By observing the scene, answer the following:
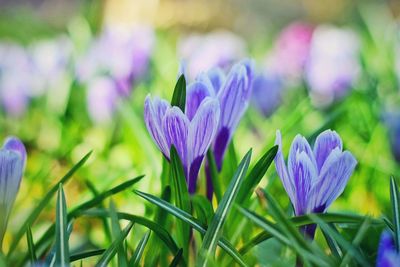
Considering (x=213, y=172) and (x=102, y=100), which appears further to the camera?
(x=102, y=100)

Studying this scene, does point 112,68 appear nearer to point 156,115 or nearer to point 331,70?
point 331,70

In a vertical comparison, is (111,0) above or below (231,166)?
above

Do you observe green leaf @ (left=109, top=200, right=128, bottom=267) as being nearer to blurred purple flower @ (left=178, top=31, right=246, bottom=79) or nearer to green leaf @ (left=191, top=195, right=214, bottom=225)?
green leaf @ (left=191, top=195, right=214, bottom=225)

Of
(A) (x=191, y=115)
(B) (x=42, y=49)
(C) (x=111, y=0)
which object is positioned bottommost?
(A) (x=191, y=115)

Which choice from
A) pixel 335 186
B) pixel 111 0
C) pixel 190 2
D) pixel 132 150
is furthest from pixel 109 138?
pixel 190 2

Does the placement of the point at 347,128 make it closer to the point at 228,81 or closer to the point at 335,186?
the point at 228,81

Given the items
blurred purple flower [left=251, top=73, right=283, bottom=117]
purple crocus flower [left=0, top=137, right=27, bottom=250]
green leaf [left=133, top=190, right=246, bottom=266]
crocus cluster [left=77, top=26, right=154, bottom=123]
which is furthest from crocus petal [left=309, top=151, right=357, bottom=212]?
blurred purple flower [left=251, top=73, right=283, bottom=117]

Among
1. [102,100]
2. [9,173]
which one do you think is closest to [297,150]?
[9,173]
